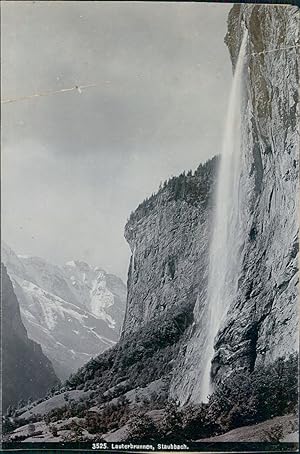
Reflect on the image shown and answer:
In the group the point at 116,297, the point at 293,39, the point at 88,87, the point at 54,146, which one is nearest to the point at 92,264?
the point at 116,297

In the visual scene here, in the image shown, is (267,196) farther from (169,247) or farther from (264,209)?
(169,247)

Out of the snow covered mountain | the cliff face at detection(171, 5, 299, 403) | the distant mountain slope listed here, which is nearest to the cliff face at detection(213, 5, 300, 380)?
the cliff face at detection(171, 5, 299, 403)

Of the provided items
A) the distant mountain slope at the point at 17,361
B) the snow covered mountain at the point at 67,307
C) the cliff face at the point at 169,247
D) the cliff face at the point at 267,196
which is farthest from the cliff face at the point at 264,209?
the distant mountain slope at the point at 17,361

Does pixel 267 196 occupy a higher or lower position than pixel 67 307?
higher

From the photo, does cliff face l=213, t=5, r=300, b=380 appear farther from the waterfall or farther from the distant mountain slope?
the distant mountain slope

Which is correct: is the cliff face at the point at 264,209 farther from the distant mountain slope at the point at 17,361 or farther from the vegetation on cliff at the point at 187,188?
the distant mountain slope at the point at 17,361

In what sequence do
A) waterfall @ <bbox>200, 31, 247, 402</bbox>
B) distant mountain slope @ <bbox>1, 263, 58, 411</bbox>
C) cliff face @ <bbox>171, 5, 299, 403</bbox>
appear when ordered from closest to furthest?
distant mountain slope @ <bbox>1, 263, 58, 411</bbox>, cliff face @ <bbox>171, 5, 299, 403</bbox>, waterfall @ <bbox>200, 31, 247, 402</bbox>

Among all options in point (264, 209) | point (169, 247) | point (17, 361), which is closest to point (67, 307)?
point (17, 361)
